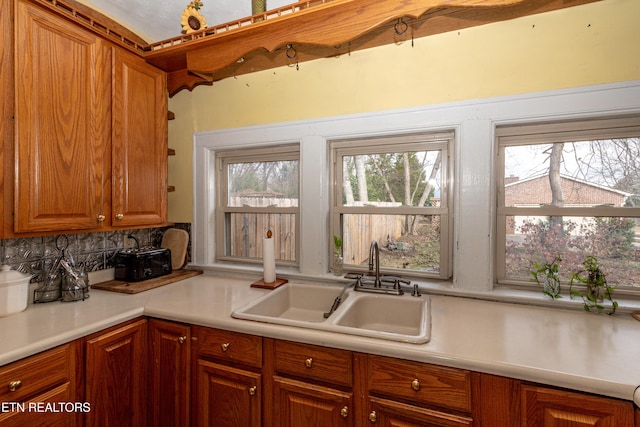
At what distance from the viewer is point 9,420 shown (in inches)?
41.1

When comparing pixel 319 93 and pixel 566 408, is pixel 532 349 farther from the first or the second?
pixel 319 93

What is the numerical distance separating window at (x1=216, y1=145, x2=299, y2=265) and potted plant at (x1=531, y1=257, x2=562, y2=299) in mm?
1386

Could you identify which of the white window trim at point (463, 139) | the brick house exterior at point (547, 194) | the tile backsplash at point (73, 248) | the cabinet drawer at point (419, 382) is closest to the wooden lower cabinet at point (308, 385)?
the cabinet drawer at point (419, 382)

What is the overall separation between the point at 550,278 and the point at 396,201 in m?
0.85

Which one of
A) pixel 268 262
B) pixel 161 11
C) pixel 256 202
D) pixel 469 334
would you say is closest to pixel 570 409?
pixel 469 334

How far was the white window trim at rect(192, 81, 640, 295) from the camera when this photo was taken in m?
1.43

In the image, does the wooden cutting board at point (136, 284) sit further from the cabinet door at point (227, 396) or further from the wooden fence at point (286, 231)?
the cabinet door at point (227, 396)

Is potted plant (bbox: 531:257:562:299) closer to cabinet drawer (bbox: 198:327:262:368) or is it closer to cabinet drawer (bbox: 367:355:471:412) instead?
cabinet drawer (bbox: 367:355:471:412)

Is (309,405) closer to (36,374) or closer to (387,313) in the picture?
(387,313)

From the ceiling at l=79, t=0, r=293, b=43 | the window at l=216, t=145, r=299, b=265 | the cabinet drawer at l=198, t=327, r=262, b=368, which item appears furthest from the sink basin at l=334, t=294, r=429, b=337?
the ceiling at l=79, t=0, r=293, b=43

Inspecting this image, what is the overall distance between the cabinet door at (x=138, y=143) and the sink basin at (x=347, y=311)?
976 millimetres

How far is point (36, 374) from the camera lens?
3.67ft

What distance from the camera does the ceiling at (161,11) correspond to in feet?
5.82

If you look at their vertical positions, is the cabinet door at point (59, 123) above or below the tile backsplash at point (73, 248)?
above
